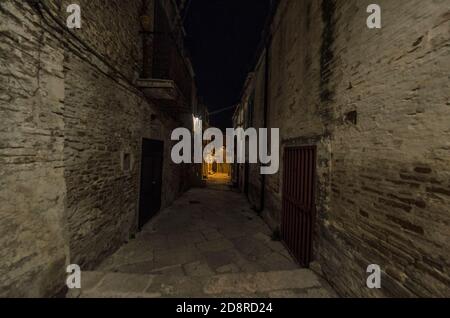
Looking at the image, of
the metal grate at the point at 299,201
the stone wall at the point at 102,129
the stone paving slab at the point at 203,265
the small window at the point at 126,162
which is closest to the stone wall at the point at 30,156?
the stone wall at the point at 102,129

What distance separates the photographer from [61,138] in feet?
10.2

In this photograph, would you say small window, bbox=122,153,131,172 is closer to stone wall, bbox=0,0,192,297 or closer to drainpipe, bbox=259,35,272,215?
stone wall, bbox=0,0,192,297

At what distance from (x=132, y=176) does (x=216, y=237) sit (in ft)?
9.62

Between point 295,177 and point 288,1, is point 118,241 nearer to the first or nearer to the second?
point 295,177

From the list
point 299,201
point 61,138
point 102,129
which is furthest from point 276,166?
point 61,138

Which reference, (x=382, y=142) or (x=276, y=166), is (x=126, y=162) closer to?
(x=276, y=166)

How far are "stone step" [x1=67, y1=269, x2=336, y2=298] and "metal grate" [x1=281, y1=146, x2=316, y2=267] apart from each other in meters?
0.68

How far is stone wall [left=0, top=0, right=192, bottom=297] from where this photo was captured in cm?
242

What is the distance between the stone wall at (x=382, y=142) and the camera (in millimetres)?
1941

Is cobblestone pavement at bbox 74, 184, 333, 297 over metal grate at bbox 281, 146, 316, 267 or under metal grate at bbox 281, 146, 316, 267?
under

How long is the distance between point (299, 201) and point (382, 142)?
2.31 metres

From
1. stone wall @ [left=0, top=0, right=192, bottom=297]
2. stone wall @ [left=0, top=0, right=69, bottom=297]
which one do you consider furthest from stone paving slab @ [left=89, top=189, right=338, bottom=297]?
stone wall @ [left=0, top=0, right=69, bottom=297]

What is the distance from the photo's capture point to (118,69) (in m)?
4.59
